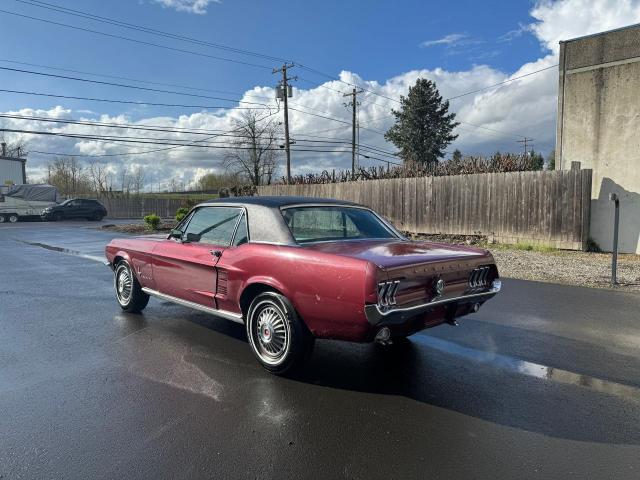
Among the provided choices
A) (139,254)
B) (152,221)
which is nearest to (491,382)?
(139,254)

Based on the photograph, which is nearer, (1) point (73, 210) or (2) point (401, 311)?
(2) point (401, 311)

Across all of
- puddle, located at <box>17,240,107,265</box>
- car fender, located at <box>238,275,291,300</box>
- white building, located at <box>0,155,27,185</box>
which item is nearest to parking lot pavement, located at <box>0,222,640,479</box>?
car fender, located at <box>238,275,291,300</box>

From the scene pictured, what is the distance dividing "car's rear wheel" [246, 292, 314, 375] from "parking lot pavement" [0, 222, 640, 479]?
15 cm

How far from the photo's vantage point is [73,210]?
1271 inches

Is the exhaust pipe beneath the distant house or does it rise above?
beneath

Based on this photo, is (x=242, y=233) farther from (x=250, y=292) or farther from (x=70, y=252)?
(x=70, y=252)

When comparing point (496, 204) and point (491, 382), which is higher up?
point (496, 204)

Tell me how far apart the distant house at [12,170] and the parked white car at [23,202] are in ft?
58.4

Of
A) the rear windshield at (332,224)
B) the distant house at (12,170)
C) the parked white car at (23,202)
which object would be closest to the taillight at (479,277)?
the rear windshield at (332,224)

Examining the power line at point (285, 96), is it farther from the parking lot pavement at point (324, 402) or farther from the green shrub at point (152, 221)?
the parking lot pavement at point (324, 402)

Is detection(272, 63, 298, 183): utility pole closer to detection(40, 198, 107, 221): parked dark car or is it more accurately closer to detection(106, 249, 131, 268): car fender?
detection(40, 198, 107, 221): parked dark car

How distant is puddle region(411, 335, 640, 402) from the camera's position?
148 inches

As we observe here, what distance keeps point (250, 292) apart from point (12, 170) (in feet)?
183

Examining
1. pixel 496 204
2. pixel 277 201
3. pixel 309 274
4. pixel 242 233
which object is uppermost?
pixel 277 201
